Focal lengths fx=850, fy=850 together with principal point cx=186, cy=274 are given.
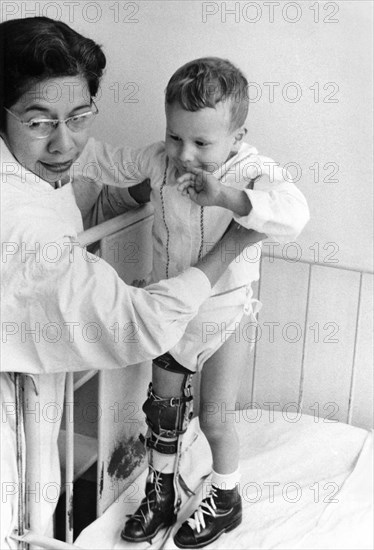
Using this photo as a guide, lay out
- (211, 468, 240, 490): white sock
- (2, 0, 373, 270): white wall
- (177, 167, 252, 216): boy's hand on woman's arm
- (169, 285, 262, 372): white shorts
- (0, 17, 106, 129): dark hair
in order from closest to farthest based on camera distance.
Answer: (0, 17, 106, 129): dark hair < (177, 167, 252, 216): boy's hand on woman's arm < (169, 285, 262, 372): white shorts < (211, 468, 240, 490): white sock < (2, 0, 373, 270): white wall

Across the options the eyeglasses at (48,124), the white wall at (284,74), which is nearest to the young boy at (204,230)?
the eyeglasses at (48,124)

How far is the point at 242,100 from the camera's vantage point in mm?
1596

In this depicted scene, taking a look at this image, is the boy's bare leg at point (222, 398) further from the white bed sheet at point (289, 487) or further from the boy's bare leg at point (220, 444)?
the white bed sheet at point (289, 487)

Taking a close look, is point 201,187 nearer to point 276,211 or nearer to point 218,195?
point 218,195

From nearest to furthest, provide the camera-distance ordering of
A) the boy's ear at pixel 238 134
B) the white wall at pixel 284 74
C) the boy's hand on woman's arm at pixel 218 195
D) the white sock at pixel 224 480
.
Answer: the boy's hand on woman's arm at pixel 218 195 → the boy's ear at pixel 238 134 → the white sock at pixel 224 480 → the white wall at pixel 284 74

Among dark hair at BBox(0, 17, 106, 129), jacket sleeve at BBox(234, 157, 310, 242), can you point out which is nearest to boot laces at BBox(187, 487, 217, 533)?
jacket sleeve at BBox(234, 157, 310, 242)

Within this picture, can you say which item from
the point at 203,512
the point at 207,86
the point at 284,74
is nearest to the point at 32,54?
the point at 207,86

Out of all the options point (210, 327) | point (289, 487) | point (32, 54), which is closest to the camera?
point (32, 54)

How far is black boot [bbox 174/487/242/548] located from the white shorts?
304mm

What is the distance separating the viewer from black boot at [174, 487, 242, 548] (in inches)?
71.3

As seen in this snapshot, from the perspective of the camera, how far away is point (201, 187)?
154cm

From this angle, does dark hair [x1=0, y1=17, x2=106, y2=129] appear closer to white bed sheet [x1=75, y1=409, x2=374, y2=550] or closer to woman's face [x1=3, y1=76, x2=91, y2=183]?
woman's face [x1=3, y1=76, x2=91, y2=183]

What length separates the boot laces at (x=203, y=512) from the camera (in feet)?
5.97

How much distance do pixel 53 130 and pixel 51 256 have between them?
23 cm
